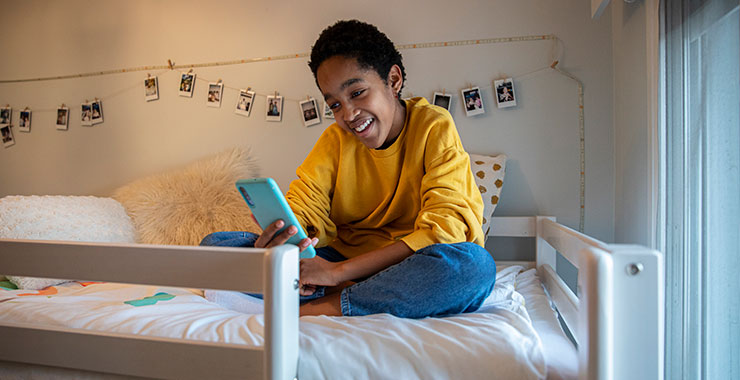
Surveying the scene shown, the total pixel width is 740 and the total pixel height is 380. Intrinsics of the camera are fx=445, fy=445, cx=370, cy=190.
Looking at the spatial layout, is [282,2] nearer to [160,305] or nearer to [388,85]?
[388,85]

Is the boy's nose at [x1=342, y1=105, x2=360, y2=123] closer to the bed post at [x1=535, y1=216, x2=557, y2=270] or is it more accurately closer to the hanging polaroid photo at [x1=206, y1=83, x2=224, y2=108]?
the bed post at [x1=535, y1=216, x2=557, y2=270]

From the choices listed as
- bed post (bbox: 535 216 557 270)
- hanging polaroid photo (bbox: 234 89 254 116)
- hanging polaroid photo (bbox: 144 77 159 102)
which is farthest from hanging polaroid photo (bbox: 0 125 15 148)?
bed post (bbox: 535 216 557 270)

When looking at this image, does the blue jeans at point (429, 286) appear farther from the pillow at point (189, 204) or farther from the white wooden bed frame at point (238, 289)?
the pillow at point (189, 204)

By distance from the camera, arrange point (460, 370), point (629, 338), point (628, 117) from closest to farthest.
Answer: point (629, 338)
point (460, 370)
point (628, 117)

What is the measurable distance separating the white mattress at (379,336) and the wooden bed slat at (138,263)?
123 millimetres

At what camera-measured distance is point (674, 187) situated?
38.5 inches

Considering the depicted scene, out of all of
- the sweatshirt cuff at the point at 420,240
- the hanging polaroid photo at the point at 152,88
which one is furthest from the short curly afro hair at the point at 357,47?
the hanging polaroid photo at the point at 152,88

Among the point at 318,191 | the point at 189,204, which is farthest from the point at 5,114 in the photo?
the point at 318,191

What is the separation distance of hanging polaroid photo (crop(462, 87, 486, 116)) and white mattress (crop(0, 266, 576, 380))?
854 millimetres

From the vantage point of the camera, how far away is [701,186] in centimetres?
87

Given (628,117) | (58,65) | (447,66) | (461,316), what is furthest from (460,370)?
(58,65)

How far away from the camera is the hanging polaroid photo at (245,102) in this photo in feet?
5.74

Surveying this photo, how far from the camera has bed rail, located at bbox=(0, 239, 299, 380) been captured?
21.4 inches

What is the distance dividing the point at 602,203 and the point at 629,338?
3.54ft
